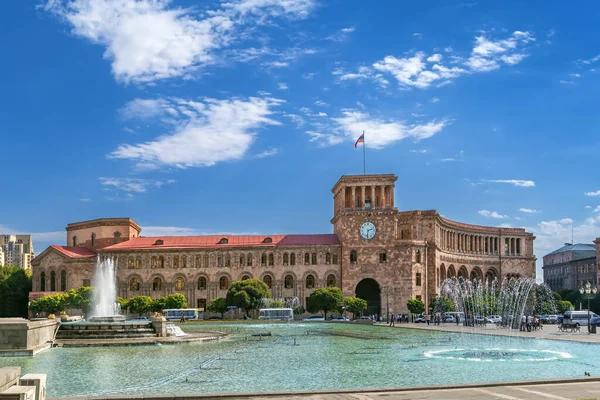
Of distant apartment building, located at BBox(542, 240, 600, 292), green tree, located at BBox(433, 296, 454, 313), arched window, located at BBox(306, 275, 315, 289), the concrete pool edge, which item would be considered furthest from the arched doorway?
the concrete pool edge

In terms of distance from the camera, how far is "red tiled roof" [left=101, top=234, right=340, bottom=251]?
89.4m

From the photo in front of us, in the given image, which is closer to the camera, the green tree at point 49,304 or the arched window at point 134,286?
the green tree at point 49,304

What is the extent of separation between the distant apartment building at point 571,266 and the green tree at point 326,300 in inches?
2617

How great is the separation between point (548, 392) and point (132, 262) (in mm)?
79082

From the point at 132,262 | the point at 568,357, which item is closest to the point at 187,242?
the point at 132,262

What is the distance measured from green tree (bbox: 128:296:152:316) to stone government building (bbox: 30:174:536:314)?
771cm

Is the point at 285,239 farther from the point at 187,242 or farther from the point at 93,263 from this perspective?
the point at 93,263

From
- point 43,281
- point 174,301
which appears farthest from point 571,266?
point 43,281

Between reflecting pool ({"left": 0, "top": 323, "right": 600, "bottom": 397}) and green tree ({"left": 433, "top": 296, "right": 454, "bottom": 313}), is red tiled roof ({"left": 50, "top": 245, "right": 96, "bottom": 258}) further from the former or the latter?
reflecting pool ({"left": 0, "top": 323, "right": 600, "bottom": 397})

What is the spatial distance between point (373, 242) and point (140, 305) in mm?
29287

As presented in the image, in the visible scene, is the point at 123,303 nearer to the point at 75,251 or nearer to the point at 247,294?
the point at 75,251

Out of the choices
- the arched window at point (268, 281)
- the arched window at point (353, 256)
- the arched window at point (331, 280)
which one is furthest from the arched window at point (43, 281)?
the arched window at point (353, 256)

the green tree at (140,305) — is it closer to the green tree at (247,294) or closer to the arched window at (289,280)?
the green tree at (247,294)

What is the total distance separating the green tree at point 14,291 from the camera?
91375 mm
